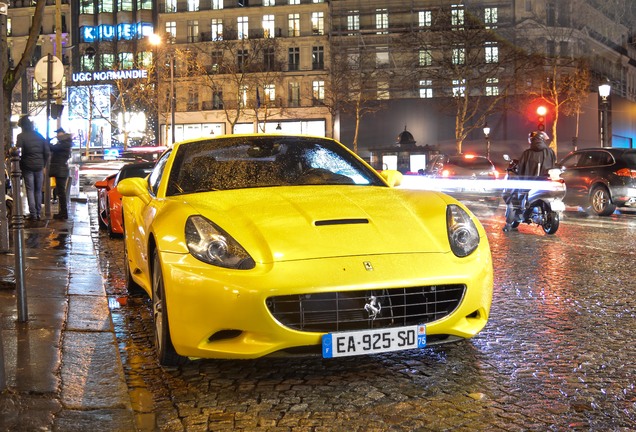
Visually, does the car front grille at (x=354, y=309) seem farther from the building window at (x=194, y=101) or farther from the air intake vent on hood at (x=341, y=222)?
A: the building window at (x=194, y=101)

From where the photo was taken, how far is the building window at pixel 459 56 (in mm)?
59166

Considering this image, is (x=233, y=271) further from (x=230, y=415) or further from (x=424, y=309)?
(x=424, y=309)

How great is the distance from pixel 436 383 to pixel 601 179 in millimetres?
16171

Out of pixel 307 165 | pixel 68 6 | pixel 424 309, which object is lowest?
pixel 424 309

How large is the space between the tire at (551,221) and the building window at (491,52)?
4935 cm

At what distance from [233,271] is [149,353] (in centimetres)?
132

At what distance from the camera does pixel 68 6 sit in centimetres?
8544

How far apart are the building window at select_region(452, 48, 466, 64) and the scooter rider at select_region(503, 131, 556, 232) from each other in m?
45.6

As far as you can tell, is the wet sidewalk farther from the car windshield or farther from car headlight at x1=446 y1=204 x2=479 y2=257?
car headlight at x1=446 y1=204 x2=479 y2=257

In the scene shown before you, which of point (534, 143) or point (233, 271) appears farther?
point (534, 143)

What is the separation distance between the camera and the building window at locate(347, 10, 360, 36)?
69250mm

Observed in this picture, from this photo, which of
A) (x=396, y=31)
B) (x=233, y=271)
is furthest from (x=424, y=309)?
(x=396, y=31)

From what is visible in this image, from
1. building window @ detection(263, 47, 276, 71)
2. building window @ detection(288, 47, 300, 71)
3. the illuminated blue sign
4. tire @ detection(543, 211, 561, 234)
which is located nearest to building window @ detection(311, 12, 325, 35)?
building window @ detection(288, 47, 300, 71)

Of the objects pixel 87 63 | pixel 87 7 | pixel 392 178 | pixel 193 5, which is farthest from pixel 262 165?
pixel 87 7
